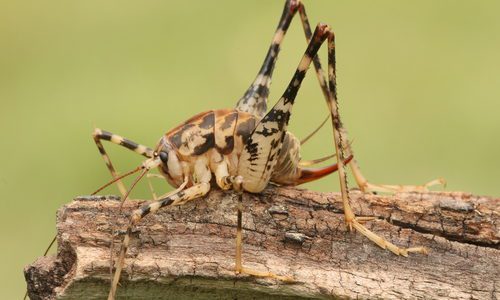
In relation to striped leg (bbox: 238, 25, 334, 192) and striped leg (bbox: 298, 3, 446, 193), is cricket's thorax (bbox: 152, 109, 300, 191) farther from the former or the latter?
striped leg (bbox: 298, 3, 446, 193)

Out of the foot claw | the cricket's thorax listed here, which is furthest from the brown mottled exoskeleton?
the foot claw

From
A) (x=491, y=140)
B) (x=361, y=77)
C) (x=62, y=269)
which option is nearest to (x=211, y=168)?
(x=62, y=269)

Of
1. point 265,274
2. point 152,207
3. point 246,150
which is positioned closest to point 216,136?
point 246,150

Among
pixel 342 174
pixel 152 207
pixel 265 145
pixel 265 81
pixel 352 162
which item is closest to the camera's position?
pixel 152 207

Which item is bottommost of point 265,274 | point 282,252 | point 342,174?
point 265,274

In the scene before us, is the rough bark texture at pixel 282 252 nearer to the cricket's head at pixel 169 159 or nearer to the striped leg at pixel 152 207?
the striped leg at pixel 152 207

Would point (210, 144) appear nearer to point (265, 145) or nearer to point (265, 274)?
point (265, 145)

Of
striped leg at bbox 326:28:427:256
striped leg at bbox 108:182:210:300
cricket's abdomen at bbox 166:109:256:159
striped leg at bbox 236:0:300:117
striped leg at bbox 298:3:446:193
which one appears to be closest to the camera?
striped leg at bbox 108:182:210:300
